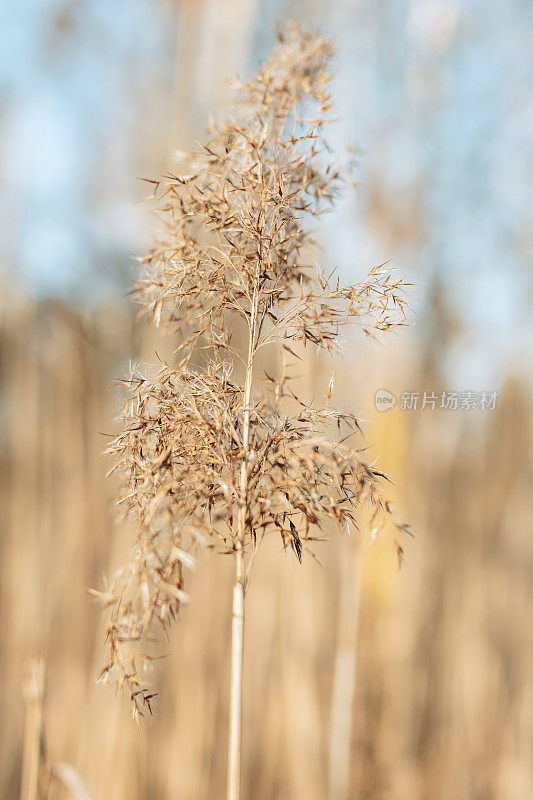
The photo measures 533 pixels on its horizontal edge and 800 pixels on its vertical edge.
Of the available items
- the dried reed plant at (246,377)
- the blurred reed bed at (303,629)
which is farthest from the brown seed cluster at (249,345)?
the blurred reed bed at (303,629)

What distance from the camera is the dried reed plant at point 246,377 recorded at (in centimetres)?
32

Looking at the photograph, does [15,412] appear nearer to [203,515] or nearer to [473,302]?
[473,302]

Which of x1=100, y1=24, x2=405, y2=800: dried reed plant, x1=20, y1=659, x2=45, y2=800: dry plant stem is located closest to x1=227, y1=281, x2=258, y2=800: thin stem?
x1=100, y1=24, x2=405, y2=800: dried reed plant

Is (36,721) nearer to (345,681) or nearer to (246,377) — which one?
(246,377)

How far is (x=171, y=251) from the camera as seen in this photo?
0.37 meters

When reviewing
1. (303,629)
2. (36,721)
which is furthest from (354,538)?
(36,721)

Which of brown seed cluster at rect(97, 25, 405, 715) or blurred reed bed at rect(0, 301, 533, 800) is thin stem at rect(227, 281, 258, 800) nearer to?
brown seed cluster at rect(97, 25, 405, 715)

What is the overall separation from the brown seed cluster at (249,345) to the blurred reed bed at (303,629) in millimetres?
674

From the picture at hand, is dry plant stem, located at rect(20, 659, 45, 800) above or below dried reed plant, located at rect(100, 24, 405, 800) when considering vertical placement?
below

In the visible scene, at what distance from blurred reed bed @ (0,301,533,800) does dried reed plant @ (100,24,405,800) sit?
676mm

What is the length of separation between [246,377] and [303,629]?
0.96 m

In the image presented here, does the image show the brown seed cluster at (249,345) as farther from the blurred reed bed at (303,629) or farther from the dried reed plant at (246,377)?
the blurred reed bed at (303,629)

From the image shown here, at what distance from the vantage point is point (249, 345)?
1.19 ft

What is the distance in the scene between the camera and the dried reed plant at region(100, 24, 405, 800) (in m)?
0.32
